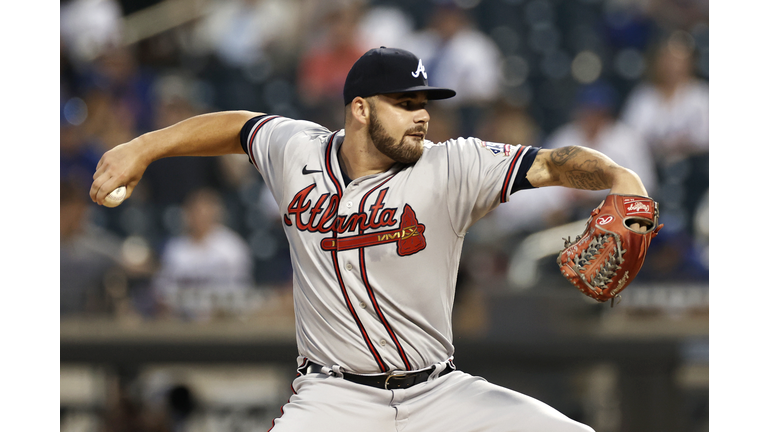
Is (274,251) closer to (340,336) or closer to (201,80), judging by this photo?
(201,80)

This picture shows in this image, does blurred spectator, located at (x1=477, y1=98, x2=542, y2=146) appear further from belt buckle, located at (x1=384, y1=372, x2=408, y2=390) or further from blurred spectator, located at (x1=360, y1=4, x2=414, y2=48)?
belt buckle, located at (x1=384, y1=372, x2=408, y2=390)

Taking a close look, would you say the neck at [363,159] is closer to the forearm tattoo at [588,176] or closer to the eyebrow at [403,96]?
the eyebrow at [403,96]

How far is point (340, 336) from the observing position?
305cm

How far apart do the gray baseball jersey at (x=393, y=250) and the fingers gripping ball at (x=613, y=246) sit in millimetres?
421

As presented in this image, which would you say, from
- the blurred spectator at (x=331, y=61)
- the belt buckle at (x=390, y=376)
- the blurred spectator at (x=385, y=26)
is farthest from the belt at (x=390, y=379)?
the blurred spectator at (x=385, y=26)

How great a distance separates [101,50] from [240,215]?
2688mm

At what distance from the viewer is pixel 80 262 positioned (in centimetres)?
628

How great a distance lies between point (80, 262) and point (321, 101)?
3.13 meters

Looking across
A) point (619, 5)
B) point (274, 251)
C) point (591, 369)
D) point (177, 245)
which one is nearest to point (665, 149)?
point (619, 5)

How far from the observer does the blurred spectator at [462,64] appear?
326 inches

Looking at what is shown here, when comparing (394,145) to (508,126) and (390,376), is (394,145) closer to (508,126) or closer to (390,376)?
(390,376)

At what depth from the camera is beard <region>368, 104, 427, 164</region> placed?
3.08 m

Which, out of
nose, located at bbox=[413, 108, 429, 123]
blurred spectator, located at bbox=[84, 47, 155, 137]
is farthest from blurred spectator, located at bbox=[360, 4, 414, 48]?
nose, located at bbox=[413, 108, 429, 123]

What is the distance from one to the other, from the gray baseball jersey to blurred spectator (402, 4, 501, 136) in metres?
5.11
